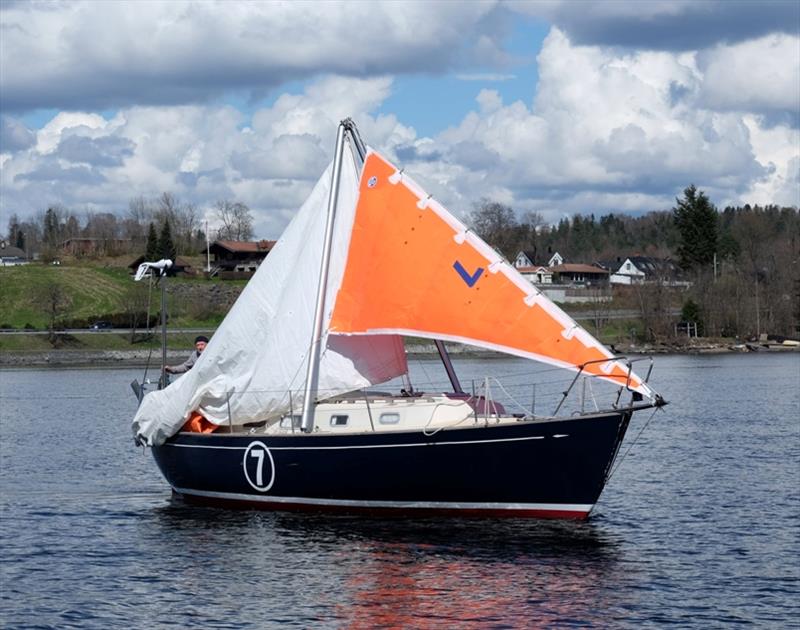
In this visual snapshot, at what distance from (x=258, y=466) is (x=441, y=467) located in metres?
5.10

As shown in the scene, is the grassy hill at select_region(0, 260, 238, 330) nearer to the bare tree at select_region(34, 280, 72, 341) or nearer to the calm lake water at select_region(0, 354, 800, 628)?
the bare tree at select_region(34, 280, 72, 341)

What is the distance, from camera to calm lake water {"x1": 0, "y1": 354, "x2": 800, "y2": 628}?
2322cm

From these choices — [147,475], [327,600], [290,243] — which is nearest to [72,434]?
[147,475]

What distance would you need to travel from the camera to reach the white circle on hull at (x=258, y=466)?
31.5m

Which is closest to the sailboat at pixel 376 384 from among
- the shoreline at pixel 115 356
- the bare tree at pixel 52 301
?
the shoreline at pixel 115 356

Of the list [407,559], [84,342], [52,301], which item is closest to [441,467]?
[407,559]

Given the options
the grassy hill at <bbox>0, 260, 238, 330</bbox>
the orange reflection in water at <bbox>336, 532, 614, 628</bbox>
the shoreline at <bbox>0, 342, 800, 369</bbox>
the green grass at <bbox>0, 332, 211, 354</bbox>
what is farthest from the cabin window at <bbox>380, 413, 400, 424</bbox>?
the grassy hill at <bbox>0, 260, 238, 330</bbox>

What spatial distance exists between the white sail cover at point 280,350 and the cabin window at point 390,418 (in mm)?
2085

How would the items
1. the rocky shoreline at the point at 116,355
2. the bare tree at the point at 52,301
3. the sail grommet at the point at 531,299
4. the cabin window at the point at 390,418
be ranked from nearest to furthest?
the sail grommet at the point at 531,299 < the cabin window at the point at 390,418 < the rocky shoreline at the point at 116,355 < the bare tree at the point at 52,301

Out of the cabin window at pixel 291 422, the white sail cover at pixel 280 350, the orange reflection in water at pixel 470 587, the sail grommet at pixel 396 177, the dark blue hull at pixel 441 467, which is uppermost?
the sail grommet at pixel 396 177

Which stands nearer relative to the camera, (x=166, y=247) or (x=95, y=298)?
(x=95, y=298)

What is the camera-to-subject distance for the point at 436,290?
101 ft

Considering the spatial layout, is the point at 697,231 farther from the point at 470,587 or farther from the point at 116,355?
the point at 470,587

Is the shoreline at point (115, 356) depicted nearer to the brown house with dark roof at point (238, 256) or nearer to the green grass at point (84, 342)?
the green grass at point (84, 342)
